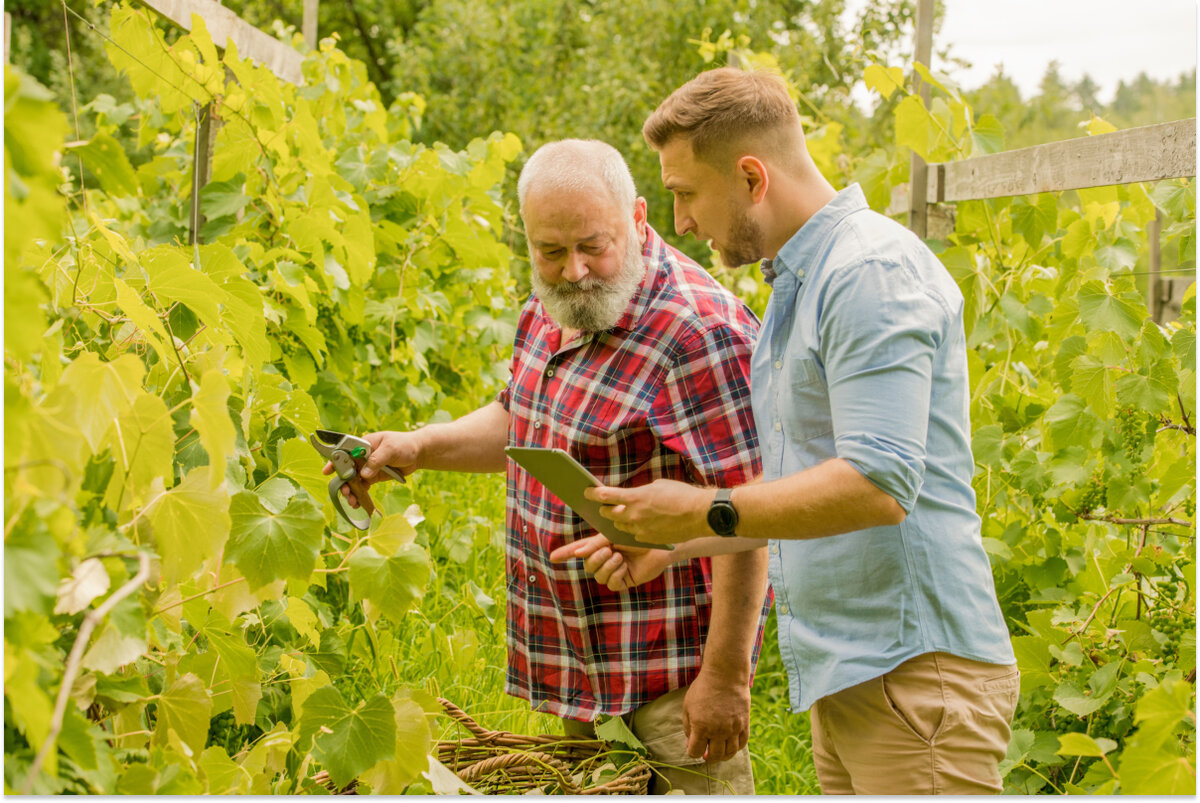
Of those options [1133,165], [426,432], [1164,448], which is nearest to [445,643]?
[426,432]

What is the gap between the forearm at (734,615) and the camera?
1.83 meters

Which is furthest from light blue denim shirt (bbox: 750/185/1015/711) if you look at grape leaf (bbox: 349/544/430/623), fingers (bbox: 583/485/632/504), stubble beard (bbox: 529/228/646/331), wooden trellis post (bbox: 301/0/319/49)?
wooden trellis post (bbox: 301/0/319/49)

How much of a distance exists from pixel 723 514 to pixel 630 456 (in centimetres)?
49

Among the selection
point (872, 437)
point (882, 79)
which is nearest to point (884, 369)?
point (872, 437)

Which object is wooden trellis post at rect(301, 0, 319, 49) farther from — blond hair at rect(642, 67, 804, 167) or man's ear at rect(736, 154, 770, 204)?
man's ear at rect(736, 154, 770, 204)

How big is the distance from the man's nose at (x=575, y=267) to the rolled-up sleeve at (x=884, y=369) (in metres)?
0.63

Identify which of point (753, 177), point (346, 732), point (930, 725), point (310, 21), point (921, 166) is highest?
point (310, 21)

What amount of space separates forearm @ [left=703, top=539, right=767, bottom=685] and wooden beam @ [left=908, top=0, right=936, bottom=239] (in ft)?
5.25

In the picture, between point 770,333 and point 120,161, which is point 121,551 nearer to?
point 120,161

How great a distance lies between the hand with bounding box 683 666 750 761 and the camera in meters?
1.84

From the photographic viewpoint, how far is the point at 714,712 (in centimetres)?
185

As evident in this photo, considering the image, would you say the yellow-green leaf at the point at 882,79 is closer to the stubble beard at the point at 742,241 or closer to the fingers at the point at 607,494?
the stubble beard at the point at 742,241

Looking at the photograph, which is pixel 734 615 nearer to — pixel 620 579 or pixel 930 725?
pixel 620 579

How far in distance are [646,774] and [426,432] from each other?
83 centimetres
